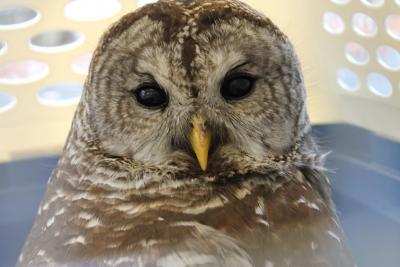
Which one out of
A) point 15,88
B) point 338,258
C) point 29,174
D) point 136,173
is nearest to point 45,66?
point 15,88

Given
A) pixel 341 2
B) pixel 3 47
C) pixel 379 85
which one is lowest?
pixel 3 47

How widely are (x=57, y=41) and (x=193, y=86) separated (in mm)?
562

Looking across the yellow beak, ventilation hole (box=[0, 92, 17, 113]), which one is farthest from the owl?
ventilation hole (box=[0, 92, 17, 113])

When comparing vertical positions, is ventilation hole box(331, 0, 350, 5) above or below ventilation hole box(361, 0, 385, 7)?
below

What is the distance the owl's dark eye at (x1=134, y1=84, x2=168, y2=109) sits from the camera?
3.71ft

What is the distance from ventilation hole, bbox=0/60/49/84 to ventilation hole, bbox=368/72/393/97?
619 mm

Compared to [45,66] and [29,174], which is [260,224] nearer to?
[29,174]

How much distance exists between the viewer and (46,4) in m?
1.51

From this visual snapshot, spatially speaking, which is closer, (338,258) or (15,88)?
(338,258)

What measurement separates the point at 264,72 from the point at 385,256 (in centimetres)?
32

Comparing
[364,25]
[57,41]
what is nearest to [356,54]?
[364,25]

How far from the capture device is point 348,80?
1470mm

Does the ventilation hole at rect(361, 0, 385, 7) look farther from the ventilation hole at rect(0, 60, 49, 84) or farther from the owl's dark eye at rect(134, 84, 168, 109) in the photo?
the ventilation hole at rect(0, 60, 49, 84)

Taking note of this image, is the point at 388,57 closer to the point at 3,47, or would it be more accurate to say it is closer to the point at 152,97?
the point at 152,97
